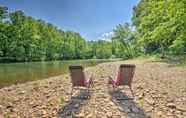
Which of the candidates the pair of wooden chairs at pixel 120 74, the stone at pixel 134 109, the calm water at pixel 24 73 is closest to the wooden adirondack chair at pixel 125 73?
the pair of wooden chairs at pixel 120 74

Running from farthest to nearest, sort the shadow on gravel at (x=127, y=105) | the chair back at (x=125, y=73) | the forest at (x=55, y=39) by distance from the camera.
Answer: the forest at (x=55, y=39)
the chair back at (x=125, y=73)
the shadow on gravel at (x=127, y=105)

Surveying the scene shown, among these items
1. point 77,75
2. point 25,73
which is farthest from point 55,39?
point 77,75

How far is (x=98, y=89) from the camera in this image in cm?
1004

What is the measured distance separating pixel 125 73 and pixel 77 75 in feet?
5.12

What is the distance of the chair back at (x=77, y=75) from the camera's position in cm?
878

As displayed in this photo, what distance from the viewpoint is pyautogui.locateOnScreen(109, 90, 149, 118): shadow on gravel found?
6.38 m

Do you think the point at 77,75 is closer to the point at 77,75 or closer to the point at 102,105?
the point at 77,75

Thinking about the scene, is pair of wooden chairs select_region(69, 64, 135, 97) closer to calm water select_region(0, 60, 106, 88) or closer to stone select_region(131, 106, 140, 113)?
stone select_region(131, 106, 140, 113)

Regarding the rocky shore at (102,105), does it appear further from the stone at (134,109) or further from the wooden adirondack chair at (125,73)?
the wooden adirondack chair at (125,73)

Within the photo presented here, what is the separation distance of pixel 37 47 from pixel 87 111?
62.9 metres

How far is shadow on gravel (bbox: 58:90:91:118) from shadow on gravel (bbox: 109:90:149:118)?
90 centimetres

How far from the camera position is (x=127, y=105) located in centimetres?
735

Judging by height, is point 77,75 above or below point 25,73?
above

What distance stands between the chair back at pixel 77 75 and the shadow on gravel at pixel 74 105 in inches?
15.8
